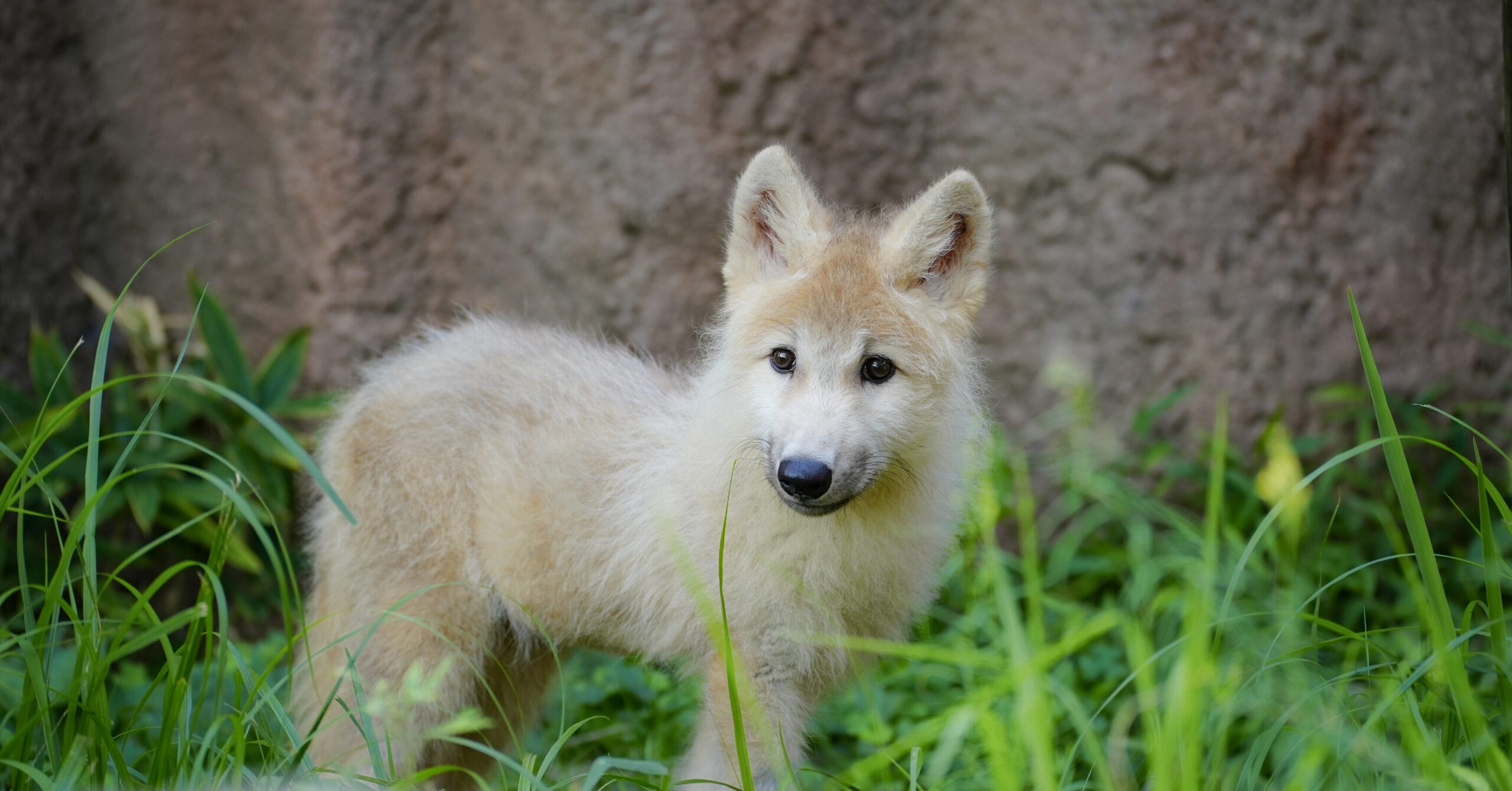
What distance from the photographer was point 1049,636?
5.09 m

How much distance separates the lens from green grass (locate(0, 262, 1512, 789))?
2377 mm

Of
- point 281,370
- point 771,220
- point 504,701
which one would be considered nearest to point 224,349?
point 281,370

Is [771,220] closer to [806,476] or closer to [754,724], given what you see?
[806,476]

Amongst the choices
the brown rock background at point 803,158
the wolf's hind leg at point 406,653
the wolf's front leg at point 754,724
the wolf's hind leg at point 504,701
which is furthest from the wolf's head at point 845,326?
the brown rock background at point 803,158

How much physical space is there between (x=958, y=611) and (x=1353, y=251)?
2866 millimetres

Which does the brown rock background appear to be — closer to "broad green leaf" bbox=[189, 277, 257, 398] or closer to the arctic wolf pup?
"broad green leaf" bbox=[189, 277, 257, 398]

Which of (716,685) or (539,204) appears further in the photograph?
(539,204)

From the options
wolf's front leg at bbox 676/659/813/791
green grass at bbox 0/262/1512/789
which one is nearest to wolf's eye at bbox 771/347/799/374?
green grass at bbox 0/262/1512/789

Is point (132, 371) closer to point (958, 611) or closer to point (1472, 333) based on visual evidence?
point (958, 611)

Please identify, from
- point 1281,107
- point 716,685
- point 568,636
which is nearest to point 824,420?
point 716,685

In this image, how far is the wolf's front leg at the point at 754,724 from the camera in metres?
3.15

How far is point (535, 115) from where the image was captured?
229 inches

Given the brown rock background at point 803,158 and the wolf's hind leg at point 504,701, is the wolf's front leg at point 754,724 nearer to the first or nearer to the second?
the wolf's hind leg at point 504,701

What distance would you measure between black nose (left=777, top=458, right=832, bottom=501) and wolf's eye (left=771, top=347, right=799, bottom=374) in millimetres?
403
